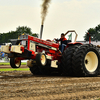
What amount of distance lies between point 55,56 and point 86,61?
133 centimetres

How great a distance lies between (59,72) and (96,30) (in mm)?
62303

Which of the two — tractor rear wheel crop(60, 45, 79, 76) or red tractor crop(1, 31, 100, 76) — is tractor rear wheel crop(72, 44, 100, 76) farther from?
tractor rear wheel crop(60, 45, 79, 76)

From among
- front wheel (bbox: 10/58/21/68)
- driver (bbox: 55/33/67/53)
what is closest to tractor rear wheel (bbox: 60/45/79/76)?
driver (bbox: 55/33/67/53)

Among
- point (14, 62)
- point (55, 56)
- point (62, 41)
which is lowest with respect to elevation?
point (14, 62)

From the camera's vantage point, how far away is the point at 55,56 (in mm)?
9281

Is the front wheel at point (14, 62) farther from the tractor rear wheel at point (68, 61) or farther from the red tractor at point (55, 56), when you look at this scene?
the tractor rear wheel at point (68, 61)

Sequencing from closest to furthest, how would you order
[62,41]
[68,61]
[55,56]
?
[68,61]
[55,56]
[62,41]

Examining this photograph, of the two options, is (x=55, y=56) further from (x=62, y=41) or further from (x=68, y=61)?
(x=68, y=61)

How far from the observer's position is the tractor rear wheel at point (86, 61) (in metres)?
8.39

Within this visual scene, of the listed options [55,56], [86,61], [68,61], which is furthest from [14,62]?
[86,61]

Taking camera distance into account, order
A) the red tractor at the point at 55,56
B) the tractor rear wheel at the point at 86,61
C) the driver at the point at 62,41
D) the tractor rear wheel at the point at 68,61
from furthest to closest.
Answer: the driver at the point at 62,41 < the tractor rear wheel at the point at 68,61 < the tractor rear wheel at the point at 86,61 < the red tractor at the point at 55,56

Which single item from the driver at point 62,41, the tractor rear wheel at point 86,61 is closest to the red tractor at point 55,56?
the tractor rear wheel at point 86,61

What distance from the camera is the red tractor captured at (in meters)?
8.06

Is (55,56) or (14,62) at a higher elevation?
(55,56)
